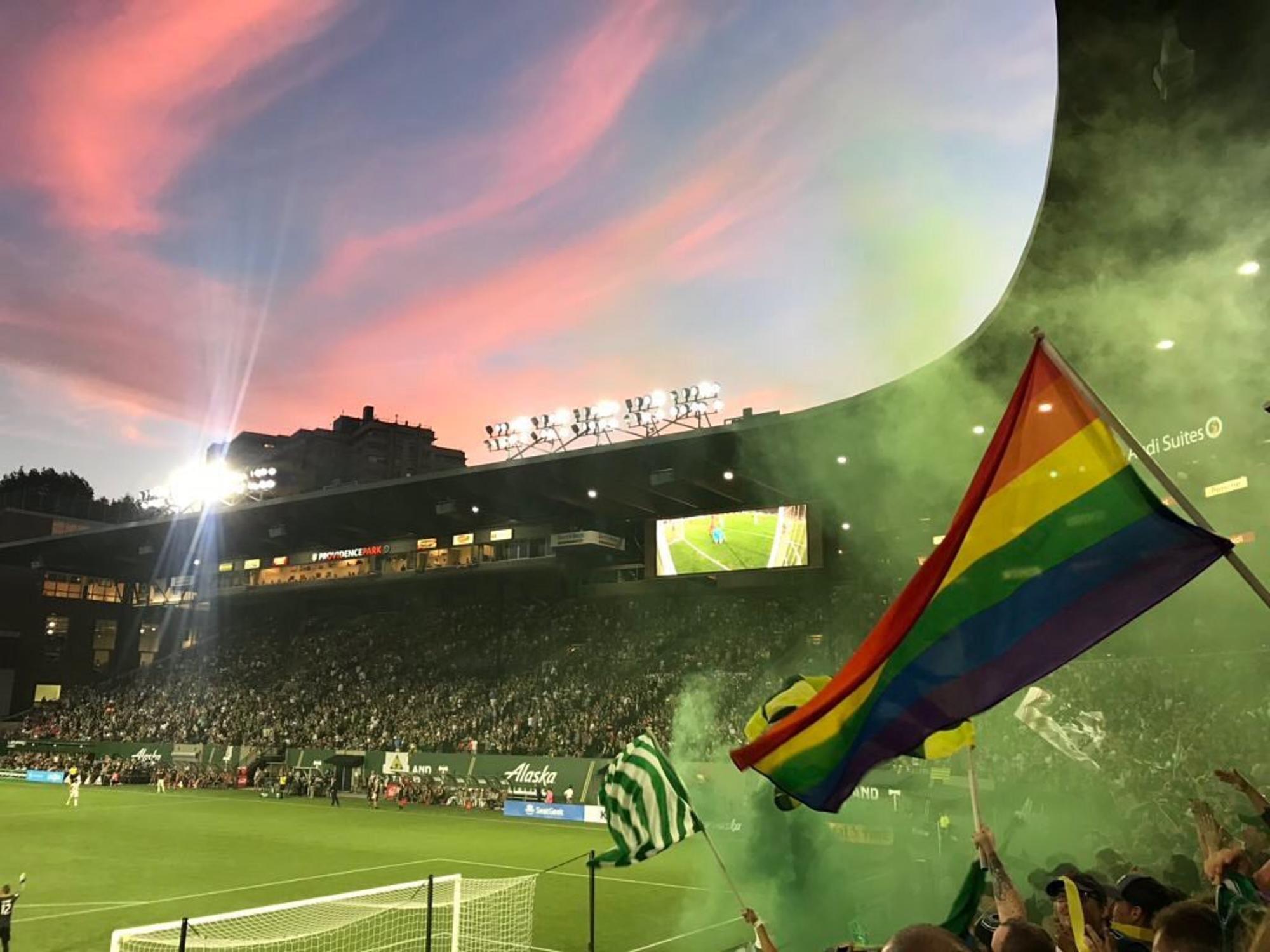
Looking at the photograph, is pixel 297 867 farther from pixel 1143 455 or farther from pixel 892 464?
pixel 1143 455

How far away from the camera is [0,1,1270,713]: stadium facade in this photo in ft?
32.5

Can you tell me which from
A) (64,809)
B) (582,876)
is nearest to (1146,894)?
(582,876)

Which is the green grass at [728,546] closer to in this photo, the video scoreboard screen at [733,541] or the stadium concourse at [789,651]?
the video scoreboard screen at [733,541]

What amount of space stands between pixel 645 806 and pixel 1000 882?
4263mm

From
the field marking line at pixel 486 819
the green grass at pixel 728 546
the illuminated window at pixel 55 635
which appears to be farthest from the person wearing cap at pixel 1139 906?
the illuminated window at pixel 55 635

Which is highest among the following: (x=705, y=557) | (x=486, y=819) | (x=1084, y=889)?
(x=705, y=557)

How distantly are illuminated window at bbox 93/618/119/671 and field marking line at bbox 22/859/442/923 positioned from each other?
55.8 metres

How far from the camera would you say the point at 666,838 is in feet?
24.0

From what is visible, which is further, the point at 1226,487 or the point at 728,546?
the point at 728,546

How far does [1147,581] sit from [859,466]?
28.4 m

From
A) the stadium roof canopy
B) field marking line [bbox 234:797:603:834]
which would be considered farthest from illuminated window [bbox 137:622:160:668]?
the stadium roof canopy

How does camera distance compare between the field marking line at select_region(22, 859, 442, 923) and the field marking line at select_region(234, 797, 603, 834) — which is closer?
the field marking line at select_region(22, 859, 442, 923)

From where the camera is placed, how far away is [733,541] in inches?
1451

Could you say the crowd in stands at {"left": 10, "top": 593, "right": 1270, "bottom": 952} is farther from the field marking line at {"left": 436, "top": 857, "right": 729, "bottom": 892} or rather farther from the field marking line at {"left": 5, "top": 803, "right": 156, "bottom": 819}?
the field marking line at {"left": 5, "top": 803, "right": 156, "bottom": 819}
